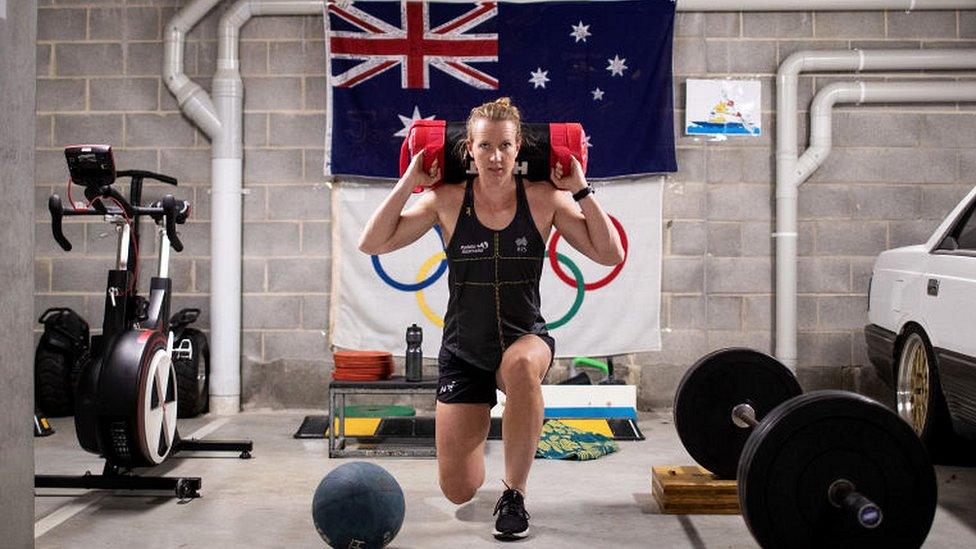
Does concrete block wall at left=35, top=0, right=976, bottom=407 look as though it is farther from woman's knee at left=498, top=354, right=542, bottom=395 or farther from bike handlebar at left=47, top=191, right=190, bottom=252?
woman's knee at left=498, top=354, right=542, bottom=395

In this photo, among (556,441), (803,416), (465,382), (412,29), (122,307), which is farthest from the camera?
(412,29)

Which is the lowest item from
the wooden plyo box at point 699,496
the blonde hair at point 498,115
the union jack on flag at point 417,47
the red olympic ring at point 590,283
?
the wooden plyo box at point 699,496

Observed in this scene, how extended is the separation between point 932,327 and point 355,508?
260cm

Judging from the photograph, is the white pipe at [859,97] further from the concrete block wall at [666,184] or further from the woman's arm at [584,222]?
the woman's arm at [584,222]

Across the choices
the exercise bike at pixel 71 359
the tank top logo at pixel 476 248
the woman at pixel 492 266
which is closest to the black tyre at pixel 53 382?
the exercise bike at pixel 71 359

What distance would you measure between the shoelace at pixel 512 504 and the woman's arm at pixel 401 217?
0.94m

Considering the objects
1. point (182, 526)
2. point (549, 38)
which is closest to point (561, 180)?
point (182, 526)

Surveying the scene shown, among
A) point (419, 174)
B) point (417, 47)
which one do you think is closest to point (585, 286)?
point (417, 47)

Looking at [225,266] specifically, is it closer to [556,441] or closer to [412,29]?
[412,29]

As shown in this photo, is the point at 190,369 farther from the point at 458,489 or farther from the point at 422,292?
the point at 458,489

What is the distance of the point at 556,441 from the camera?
15.8ft

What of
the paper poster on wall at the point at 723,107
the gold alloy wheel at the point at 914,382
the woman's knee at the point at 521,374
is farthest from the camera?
the paper poster on wall at the point at 723,107

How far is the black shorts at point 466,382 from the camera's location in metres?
3.32

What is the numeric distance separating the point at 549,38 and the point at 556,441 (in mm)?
2596
